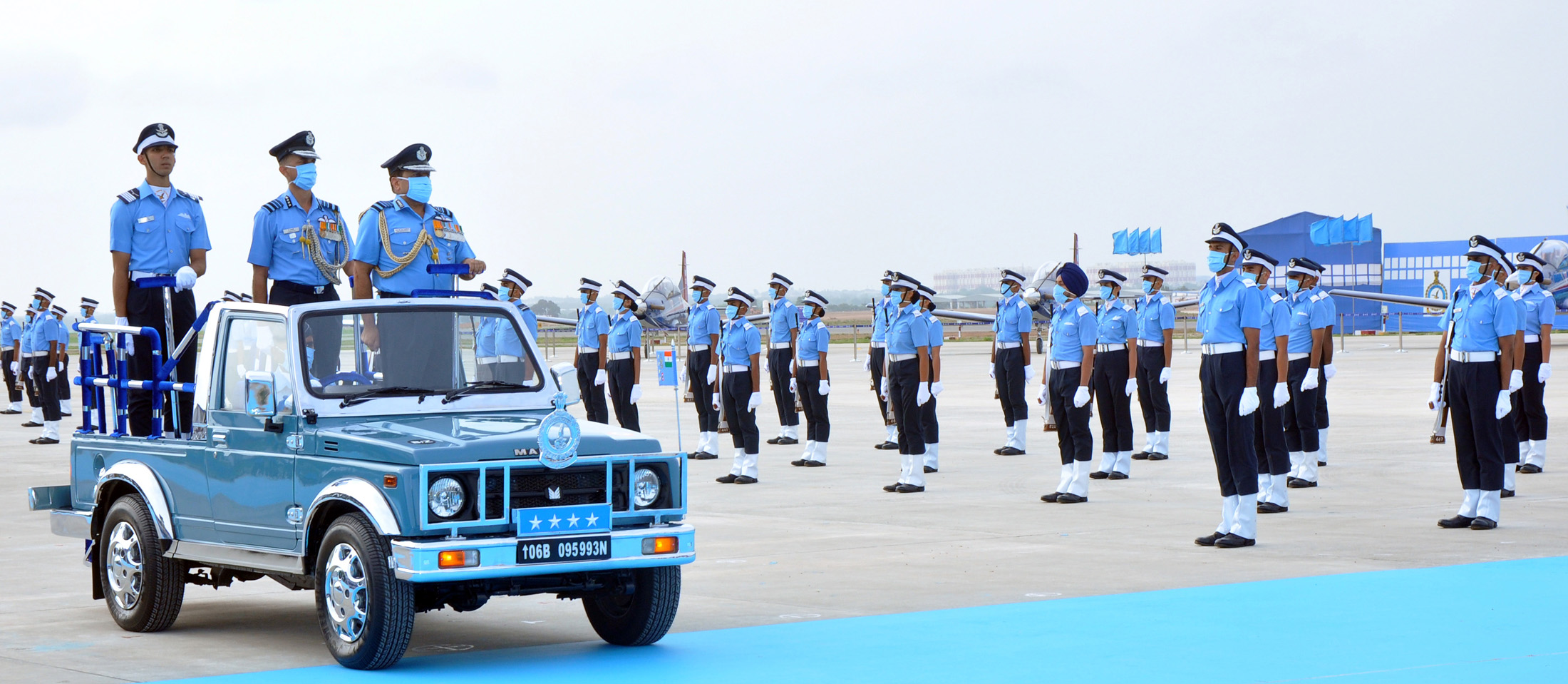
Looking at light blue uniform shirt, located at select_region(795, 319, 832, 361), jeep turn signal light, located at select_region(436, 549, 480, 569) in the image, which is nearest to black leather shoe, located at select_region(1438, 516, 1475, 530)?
jeep turn signal light, located at select_region(436, 549, 480, 569)

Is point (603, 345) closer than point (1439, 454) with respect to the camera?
No

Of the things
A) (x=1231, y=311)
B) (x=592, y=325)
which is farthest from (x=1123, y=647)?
(x=592, y=325)

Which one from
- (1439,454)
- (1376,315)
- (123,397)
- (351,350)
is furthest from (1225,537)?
(1376,315)

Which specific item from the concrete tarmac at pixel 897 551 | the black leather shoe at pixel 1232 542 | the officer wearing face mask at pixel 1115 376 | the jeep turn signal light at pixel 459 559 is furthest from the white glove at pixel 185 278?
the officer wearing face mask at pixel 1115 376

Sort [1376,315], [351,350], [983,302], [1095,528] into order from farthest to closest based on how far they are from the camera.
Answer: [983,302], [1376,315], [1095,528], [351,350]

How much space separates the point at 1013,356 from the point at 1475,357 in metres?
7.87

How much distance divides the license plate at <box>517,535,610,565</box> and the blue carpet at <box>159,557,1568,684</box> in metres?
0.49

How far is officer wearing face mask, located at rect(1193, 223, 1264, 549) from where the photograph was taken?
11.4 m

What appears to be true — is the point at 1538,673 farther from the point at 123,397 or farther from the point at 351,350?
the point at 123,397

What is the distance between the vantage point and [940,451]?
20.7 metres

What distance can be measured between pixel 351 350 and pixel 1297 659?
453cm

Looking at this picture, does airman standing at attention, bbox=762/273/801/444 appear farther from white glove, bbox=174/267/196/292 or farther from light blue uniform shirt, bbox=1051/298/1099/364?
white glove, bbox=174/267/196/292

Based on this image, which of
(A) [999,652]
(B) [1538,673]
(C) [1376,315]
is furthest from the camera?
(C) [1376,315]

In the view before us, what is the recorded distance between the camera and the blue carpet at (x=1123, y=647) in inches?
274
